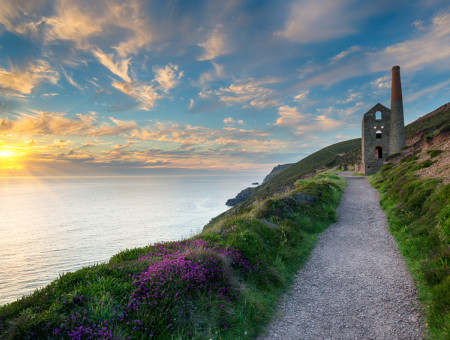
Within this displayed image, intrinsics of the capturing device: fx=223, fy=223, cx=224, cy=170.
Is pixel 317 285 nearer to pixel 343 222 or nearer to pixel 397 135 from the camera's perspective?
pixel 343 222

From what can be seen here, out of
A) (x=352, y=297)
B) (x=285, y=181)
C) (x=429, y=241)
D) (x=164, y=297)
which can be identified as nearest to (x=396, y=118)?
(x=429, y=241)

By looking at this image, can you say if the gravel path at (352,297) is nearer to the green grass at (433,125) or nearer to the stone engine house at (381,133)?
the stone engine house at (381,133)

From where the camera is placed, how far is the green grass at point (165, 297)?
12.1ft

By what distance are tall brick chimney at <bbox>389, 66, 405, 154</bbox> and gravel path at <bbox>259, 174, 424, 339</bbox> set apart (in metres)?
35.4

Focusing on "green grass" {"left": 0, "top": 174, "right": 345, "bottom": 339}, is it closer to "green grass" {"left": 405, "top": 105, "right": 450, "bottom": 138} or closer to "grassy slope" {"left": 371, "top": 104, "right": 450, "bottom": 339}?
"grassy slope" {"left": 371, "top": 104, "right": 450, "bottom": 339}

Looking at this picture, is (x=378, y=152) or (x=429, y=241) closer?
(x=429, y=241)

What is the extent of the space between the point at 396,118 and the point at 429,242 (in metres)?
41.3

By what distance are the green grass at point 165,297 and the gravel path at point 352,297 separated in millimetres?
490

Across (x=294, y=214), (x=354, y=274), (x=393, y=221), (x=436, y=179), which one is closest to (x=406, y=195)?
(x=436, y=179)

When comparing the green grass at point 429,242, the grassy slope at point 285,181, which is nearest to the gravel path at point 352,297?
the green grass at point 429,242

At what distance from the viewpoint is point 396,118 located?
129ft

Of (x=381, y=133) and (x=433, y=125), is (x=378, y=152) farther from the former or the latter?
(x=433, y=125)

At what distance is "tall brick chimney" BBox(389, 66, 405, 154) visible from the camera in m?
37.5

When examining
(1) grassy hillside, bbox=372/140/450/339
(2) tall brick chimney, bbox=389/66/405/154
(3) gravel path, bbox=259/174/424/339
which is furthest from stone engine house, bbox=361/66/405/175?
(3) gravel path, bbox=259/174/424/339
